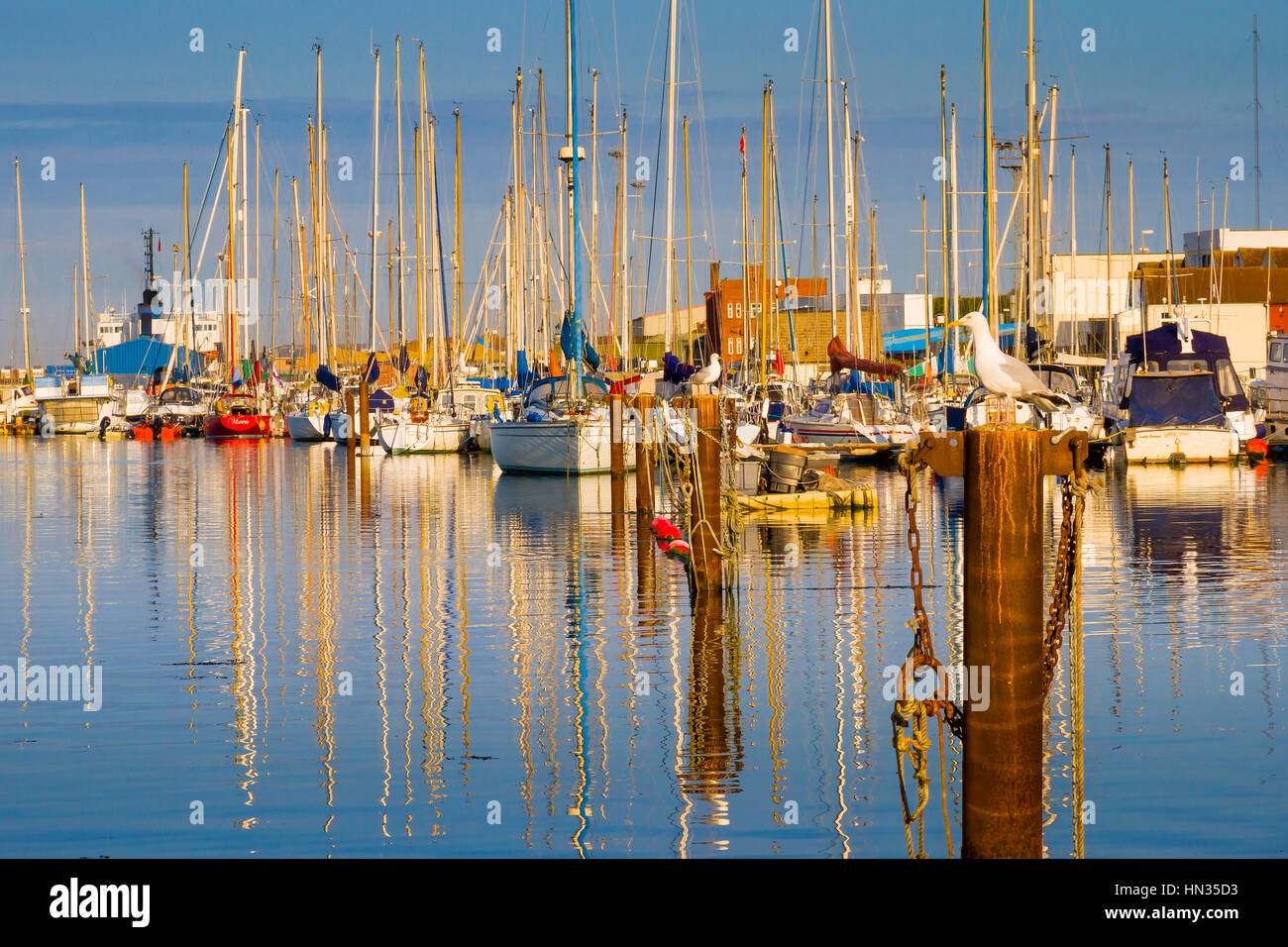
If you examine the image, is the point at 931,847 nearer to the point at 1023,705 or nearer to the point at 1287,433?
the point at 1023,705

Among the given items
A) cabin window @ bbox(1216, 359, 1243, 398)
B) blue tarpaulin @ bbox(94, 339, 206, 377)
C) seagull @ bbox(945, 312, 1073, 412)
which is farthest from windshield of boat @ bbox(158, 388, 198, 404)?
seagull @ bbox(945, 312, 1073, 412)

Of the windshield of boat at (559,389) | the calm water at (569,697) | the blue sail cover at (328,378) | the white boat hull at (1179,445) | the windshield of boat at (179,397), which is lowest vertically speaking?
the calm water at (569,697)

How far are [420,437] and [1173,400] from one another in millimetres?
26753

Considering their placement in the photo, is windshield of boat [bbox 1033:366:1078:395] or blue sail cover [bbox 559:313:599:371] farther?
windshield of boat [bbox 1033:366:1078:395]

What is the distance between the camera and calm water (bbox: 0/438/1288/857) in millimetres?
9930

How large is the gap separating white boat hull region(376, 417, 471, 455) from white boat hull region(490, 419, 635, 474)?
509 inches

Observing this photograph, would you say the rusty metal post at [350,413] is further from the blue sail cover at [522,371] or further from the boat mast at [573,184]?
the boat mast at [573,184]

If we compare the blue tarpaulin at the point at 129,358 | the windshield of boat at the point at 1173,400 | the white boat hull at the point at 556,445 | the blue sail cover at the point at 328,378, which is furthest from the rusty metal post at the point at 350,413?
the blue tarpaulin at the point at 129,358

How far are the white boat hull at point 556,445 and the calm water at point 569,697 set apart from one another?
14.5 m

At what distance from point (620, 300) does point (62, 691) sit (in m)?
36.8

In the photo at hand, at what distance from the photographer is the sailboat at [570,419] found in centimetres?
4078

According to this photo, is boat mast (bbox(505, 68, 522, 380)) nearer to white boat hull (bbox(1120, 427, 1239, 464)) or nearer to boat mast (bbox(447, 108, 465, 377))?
boat mast (bbox(447, 108, 465, 377))

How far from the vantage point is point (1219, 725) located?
494 inches
